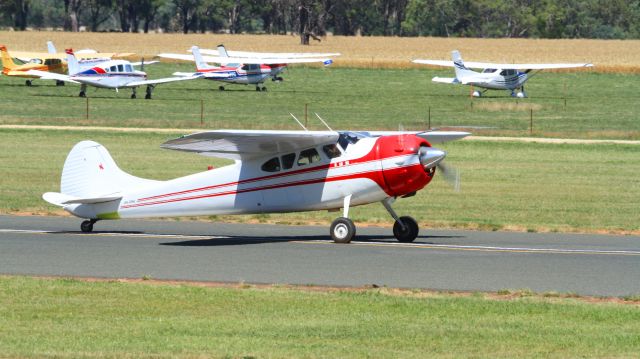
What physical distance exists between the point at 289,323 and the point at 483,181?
2000 cm

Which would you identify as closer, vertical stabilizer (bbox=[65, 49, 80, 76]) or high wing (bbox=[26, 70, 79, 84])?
vertical stabilizer (bbox=[65, 49, 80, 76])

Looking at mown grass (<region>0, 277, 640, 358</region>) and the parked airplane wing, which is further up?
the parked airplane wing

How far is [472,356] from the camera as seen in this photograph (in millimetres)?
11531

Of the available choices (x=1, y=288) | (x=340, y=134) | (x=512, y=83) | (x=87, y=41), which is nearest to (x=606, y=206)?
(x=340, y=134)

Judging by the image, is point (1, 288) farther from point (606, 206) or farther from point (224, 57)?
point (224, 57)

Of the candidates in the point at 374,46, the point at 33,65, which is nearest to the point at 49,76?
the point at 33,65

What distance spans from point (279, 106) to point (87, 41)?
76.0 meters

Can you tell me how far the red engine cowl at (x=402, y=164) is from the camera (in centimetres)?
1998

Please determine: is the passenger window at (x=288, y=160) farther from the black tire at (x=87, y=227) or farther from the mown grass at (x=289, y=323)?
the mown grass at (x=289, y=323)

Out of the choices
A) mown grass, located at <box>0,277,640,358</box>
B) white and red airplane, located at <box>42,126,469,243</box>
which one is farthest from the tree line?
mown grass, located at <box>0,277,640,358</box>

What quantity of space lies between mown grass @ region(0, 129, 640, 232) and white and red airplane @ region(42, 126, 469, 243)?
Answer: 4.02 meters

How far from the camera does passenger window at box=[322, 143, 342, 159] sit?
819 inches

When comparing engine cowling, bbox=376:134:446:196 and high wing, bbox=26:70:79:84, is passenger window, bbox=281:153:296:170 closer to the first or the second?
engine cowling, bbox=376:134:446:196

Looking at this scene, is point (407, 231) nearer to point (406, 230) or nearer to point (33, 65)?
point (406, 230)
